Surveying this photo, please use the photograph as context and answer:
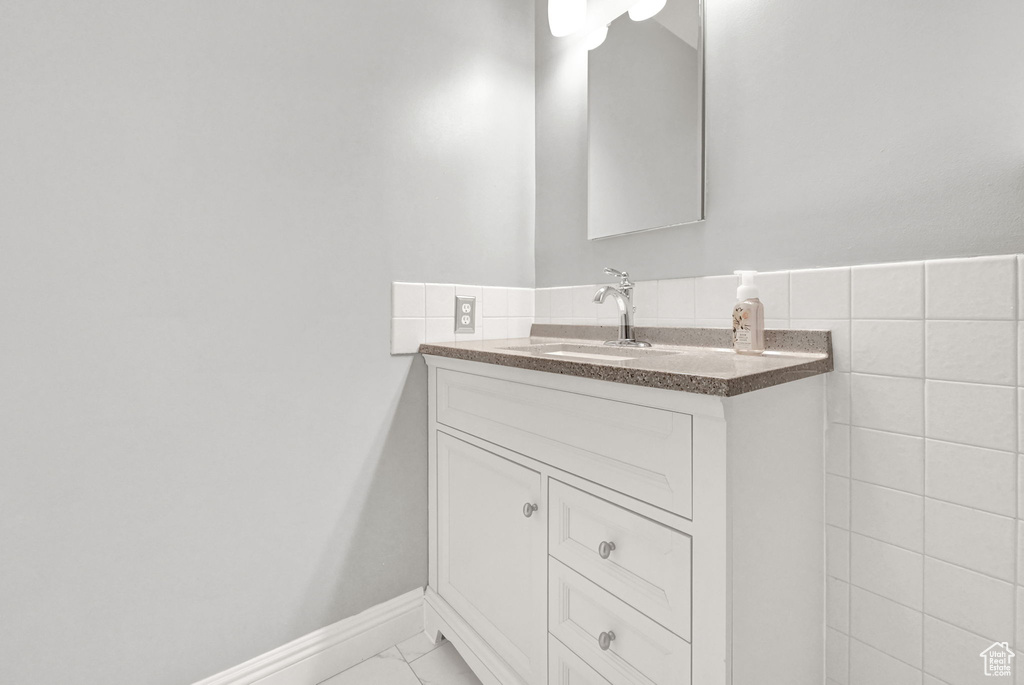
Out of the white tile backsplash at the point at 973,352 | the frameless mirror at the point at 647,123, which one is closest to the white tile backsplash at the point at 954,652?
the white tile backsplash at the point at 973,352

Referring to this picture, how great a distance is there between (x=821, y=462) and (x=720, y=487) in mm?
453

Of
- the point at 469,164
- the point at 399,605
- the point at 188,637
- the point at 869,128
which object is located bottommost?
the point at 399,605

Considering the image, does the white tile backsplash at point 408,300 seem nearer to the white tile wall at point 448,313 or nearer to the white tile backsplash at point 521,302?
the white tile wall at point 448,313

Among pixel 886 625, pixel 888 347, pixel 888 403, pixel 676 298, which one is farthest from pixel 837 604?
pixel 676 298

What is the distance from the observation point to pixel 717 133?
1.16 metres

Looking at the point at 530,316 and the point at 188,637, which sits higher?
the point at 530,316

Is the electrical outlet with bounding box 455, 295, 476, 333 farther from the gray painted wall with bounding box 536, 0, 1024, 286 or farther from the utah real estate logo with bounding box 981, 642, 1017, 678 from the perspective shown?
the utah real estate logo with bounding box 981, 642, 1017, 678

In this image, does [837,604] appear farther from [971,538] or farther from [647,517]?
[647,517]

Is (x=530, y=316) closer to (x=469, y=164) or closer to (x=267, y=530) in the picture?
(x=469, y=164)

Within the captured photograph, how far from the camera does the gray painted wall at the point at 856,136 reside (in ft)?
2.59

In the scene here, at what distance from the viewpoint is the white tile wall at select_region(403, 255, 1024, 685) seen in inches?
30.5

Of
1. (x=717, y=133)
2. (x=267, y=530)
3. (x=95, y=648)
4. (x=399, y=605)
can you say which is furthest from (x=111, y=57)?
(x=399, y=605)

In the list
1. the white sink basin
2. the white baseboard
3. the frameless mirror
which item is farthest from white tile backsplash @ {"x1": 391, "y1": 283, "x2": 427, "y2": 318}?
the white baseboard

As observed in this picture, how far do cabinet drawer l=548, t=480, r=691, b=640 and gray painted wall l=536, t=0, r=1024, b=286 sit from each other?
673 millimetres
